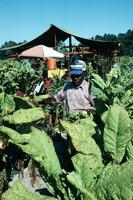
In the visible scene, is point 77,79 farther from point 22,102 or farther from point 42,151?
point 42,151

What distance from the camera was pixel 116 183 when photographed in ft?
5.48

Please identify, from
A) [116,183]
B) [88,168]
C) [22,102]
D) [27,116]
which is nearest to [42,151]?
[88,168]

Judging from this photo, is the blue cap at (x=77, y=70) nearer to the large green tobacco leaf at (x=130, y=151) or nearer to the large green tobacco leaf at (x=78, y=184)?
the large green tobacco leaf at (x=130, y=151)

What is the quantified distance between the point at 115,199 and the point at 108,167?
0.46 feet

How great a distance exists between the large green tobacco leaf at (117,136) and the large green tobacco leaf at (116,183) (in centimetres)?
32

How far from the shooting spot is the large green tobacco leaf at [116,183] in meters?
1.65

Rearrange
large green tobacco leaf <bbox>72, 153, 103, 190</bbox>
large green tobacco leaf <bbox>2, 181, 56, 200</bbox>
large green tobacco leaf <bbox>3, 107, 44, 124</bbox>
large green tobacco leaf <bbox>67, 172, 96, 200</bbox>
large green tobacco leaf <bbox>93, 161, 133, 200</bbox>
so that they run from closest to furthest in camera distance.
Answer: large green tobacco leaf <bbox>93, 161, 133, 200</bbox> → large green tobacco leaf <bbox>67, 172, 96, 200</bbox> → large green tobacco leaf <bbox>72, 153, 103, 190</bbox> → large green tobacco leaf <bbox>2, 181, 56, 200</bbox> → large green tobacco leaf <bbox>3, 107, 44, 124</bbox>

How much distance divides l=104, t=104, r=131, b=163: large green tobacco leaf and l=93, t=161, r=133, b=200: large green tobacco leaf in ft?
1.05

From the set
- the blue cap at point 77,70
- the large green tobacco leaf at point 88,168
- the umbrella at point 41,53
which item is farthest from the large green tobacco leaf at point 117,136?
the umbrella at point 41,53

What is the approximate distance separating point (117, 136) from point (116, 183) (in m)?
0.44

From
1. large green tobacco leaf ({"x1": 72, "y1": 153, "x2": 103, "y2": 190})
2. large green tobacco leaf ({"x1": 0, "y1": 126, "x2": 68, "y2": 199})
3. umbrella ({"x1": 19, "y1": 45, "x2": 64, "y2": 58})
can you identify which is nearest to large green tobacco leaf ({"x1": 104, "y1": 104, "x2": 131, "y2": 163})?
large green tobacco leaf ({"x1": 72, "y1": 153, "x2": 103, "y2": 190})

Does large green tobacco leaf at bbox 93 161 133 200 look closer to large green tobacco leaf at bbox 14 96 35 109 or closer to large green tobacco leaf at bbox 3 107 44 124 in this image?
large green tobacco leaf at bbox 3 107 44 124

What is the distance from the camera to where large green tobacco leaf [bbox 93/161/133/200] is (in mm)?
1649

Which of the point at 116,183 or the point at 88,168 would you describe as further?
the point at 88,168
